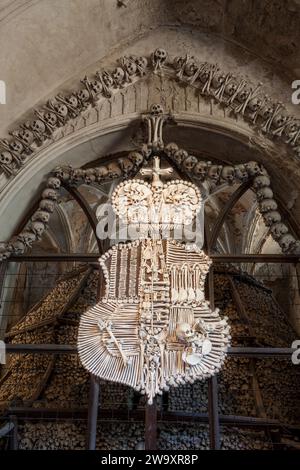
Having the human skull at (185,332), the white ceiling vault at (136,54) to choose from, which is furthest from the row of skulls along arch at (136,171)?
the human skull at (185,332)

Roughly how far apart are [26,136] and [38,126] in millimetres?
111

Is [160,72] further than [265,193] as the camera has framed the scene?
Yes

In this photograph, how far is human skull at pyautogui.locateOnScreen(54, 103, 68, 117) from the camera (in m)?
3.77

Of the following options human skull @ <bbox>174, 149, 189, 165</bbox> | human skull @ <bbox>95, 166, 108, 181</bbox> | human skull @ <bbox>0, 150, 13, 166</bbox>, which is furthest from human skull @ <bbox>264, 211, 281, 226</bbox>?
human skull @ <bbox>0, 150, 13, 166</bbox>

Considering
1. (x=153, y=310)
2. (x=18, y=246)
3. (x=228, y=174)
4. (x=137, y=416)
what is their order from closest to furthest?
(x=153, y=310) → (x=18, y=246) → (x=228, y=174) → (x=137, y=416)

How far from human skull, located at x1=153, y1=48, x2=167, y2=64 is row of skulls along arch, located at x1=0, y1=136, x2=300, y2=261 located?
68 cm

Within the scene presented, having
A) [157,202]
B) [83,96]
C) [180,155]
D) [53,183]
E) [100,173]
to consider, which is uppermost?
[83,96]

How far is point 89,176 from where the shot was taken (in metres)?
3.83

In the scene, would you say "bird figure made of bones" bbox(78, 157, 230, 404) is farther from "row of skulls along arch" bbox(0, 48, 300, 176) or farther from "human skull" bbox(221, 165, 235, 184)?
"row of skulls along arch" bbox(0, 48, 300, 176)

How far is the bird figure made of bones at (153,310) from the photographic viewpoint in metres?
2.83

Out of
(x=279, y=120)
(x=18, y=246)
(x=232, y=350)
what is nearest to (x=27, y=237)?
(x=18, y=246)

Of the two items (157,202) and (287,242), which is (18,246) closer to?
(157,202)

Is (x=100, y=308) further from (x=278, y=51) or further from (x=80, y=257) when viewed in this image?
(x=278, y=51)

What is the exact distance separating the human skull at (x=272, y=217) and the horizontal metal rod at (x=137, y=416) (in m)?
1.59
